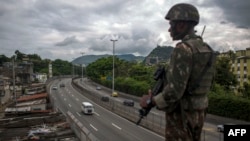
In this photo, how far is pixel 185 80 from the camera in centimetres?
344

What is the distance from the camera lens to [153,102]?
3.63m

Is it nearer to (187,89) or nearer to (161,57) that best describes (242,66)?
(161,57)

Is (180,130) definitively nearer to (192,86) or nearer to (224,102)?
(192,86)

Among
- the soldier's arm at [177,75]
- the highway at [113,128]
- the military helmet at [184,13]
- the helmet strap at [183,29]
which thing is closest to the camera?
the soldier's arm at [177,75]

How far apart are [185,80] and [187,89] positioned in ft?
0.57

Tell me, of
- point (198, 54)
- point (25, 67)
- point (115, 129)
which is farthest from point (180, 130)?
point (25, 67)

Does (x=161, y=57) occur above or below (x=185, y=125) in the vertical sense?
above

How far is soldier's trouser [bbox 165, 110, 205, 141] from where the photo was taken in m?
3.68

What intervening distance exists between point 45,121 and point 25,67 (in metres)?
86.9

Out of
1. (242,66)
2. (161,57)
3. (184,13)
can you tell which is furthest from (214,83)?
(242,66)

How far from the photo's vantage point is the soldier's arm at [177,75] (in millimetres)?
3430

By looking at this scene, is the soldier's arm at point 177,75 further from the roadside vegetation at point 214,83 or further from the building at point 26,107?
the building at point 26,107

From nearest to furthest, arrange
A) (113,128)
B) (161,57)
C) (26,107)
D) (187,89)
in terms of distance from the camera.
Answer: (187,89), (161,57), (113,128), (26,107)

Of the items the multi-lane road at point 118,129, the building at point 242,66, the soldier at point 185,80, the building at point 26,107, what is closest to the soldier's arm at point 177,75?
the soldier at point 185,80
